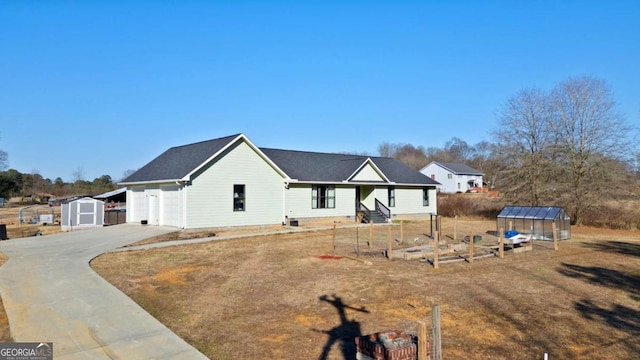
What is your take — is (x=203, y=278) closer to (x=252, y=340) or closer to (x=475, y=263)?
(x=252, y=340)

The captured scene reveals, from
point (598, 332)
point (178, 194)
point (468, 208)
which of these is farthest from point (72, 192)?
point (598, 332)

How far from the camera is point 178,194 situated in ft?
75.0

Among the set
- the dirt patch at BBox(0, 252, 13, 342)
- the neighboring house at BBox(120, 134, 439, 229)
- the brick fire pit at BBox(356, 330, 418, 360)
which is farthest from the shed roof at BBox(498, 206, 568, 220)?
the dirt patch at BBox(0, 252, 13, 342)

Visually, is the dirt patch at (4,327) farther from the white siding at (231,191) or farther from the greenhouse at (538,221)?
the greenhouse at (538,221)

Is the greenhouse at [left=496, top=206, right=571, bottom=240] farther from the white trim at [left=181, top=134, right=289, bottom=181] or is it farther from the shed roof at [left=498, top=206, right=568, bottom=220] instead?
the white trim at [left=181, top=134, right=289, bottom=181]

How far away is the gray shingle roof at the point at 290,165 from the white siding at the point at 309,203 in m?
0.85

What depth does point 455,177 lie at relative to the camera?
240ft

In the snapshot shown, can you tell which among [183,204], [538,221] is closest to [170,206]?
[183,204]

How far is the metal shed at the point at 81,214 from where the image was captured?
25.6m

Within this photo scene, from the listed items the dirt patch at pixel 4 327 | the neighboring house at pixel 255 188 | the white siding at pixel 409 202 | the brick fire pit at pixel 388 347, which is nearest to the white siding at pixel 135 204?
the neighboring house at pixel 255 188

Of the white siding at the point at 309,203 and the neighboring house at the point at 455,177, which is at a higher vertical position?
the neighboring house at the point at 455,177

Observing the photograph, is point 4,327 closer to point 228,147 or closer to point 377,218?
point 228,147

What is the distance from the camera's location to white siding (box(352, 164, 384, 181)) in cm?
3009

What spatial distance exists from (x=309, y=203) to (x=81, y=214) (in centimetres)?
1453
